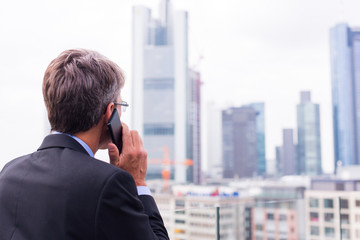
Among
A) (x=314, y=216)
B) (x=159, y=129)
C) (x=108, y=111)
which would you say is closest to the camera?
(x=108, y=111)

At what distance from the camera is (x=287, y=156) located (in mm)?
75438

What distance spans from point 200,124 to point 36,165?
235 ft

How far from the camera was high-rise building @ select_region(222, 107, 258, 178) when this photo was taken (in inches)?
2911

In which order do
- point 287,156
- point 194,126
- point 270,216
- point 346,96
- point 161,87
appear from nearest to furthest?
1. point 270,216
2. point 346,96
3. point 161,87
4. point 194,126
5. point 287,156

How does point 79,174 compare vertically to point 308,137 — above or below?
below

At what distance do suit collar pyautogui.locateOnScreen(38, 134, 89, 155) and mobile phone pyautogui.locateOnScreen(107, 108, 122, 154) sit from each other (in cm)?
6

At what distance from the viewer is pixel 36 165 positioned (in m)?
0.60

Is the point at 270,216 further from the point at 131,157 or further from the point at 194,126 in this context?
the point at 131,157

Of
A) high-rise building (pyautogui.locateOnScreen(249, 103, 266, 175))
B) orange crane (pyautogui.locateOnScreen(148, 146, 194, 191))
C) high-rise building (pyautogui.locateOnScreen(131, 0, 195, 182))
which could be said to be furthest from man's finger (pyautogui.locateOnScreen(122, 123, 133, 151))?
high-rise building (pyautogui.locateOnScreen(249, 103, 266, 175))

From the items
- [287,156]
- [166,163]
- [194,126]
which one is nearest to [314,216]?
[166,163]

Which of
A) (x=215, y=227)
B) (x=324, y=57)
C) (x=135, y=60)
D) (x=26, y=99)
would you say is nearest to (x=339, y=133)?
(x=324, y=57)

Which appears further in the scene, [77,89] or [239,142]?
[239,142]

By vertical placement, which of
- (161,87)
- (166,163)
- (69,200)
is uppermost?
(161,87)

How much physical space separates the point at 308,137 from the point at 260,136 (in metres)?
9.48
